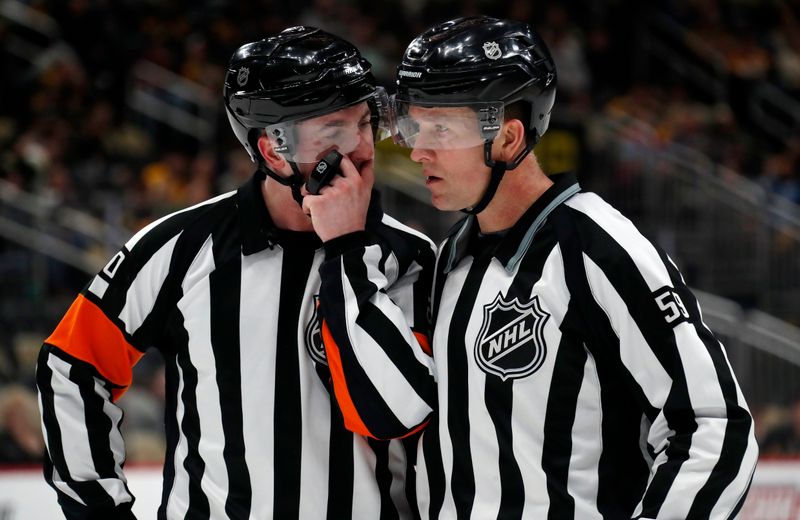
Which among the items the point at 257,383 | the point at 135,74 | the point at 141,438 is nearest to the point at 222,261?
the point at 257,383

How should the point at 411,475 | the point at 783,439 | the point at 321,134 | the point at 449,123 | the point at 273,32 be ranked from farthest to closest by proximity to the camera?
the point at 273,32 → the point at 783,439 → the point at 411,475 → the point at 321,134 → the point at 449,123

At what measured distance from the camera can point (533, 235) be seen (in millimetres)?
2533

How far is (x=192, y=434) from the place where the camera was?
9.31ft

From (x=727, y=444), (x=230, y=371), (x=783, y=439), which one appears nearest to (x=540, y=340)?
(x=727, y=444)

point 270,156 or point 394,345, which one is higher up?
point 270,156

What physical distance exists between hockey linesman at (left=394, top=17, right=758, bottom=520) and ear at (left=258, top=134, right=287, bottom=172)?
1.05ft

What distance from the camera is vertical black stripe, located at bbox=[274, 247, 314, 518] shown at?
2.75 meters

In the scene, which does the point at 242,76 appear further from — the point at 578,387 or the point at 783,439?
the point at 783,439

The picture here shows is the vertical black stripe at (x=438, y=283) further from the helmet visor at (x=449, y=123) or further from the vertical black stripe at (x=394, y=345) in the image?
the helmet visor at (x=449, y=123)

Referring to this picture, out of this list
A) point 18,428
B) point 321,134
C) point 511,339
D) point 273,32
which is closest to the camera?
point 511,339

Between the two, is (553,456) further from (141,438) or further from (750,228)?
(750,228)

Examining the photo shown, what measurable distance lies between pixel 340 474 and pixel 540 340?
675 millimetres

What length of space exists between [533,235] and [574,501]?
0.60 metres

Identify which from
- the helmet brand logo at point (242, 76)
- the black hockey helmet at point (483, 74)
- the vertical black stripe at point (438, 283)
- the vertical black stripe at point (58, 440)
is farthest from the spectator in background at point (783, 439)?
the helmet brand logo at point (242, 76)
